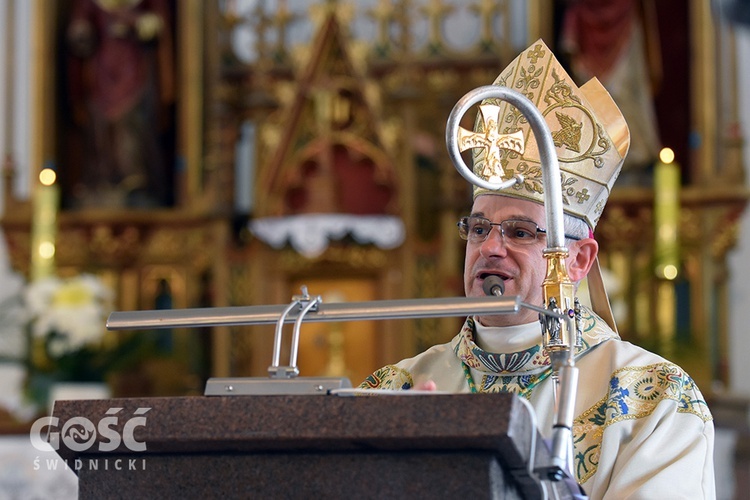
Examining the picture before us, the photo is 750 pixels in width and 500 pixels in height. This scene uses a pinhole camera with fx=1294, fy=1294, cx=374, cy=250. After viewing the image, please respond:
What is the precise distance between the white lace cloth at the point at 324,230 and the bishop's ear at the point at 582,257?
3.93 metres

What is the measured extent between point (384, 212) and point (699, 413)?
4.55 metres

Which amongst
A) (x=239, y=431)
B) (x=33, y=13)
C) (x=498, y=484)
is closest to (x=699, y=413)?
(x=498, y=484)

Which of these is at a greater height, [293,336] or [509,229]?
[509,229]

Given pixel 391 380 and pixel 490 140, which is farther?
pixel 391 380

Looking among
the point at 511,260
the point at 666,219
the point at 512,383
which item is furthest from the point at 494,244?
the point at 666,219

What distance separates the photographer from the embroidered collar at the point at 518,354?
8.64 feet

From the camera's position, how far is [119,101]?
726cm

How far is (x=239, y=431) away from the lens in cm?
158

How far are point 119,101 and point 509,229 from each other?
4998mm

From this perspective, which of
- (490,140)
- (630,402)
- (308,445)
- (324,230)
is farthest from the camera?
(324,230)

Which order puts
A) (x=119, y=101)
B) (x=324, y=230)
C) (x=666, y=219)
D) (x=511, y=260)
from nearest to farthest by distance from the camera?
(x=511, y=260)
(x=666, y=219)
(x=324, y=230)
(x=119, y=101)

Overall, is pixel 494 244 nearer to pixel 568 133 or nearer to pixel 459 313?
pixel 568 133

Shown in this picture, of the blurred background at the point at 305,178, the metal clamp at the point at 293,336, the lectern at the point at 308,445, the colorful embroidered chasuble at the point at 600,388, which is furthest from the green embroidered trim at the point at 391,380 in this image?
the blurred background at the point at 305,178

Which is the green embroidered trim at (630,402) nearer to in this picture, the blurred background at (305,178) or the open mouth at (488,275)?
the open mouth at (488,275)
